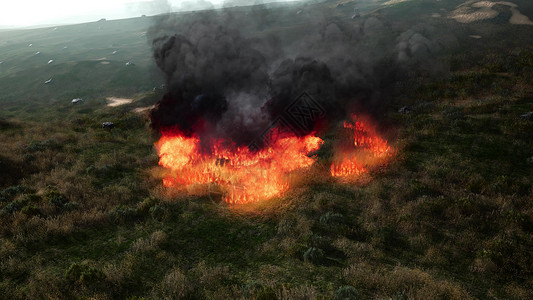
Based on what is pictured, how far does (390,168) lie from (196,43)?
16.4 meters

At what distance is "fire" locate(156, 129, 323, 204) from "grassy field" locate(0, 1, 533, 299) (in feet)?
3.28

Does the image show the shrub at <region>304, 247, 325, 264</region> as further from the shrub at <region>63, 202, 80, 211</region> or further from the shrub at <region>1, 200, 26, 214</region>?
the shrub at <region>1, 200, 26, 214</region>

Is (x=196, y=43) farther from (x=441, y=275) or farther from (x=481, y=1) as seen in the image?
(x=481, y=1)

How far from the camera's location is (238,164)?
15875mm

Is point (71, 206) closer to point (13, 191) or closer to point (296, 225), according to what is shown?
point (13, 191)

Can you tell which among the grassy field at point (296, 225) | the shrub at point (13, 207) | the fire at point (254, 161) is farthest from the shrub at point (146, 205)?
the shrub at point (13, 207)

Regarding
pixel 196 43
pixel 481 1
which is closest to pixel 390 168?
pixel 196 43

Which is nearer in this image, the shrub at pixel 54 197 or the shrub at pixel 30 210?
the shrub at pixel 30 210

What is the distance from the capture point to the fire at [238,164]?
44.0 ft

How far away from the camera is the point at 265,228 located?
10.7 m

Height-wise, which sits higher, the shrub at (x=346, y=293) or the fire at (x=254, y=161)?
the fire at (x=254, y=161)

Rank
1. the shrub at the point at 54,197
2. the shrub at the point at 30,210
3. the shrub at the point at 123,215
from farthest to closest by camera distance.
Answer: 1. the shrub at the point at 54,197
2. the shrub at the point at 123,215
3. the shrub at the point at 30,210

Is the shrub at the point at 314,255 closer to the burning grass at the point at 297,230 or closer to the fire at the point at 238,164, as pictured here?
the burning grass at the point at 297,230

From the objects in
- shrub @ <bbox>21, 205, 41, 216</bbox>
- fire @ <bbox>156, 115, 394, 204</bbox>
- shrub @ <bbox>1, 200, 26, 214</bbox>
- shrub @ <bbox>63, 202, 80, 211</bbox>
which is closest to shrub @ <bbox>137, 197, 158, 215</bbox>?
fire @ <bbox>156, 115, 394, 204</bbox>
